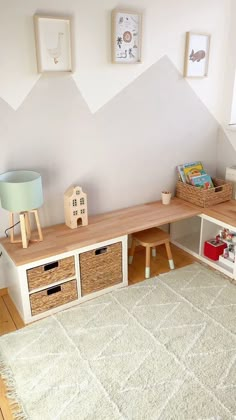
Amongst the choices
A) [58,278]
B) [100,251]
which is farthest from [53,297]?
[100,251]

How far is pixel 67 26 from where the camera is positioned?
2131mm

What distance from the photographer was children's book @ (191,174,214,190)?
2929 mm

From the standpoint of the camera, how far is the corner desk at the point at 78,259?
2.09 metres

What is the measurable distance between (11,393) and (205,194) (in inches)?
73.6

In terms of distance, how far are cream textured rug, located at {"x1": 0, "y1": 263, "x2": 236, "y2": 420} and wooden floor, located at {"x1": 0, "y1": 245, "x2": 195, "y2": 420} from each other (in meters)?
0.06

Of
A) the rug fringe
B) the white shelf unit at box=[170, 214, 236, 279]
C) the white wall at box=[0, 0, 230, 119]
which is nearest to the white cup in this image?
the white shelf unit at box=[170, 214, 236, 279]

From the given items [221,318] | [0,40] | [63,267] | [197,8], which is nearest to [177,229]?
[221,318]

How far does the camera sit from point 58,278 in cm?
218

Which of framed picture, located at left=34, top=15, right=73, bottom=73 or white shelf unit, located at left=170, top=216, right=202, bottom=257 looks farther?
white shelf unit, located at left=170, top=216, right=202, bottom=257

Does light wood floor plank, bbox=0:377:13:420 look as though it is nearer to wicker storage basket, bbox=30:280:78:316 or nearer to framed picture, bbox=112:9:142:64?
wicker storage basket, bbox=30:280:78:316

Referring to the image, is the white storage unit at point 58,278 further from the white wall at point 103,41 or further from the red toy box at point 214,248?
the white wall at point 103,41

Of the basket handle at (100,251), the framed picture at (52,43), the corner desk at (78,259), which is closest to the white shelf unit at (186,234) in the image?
the corner desk at (78,259)

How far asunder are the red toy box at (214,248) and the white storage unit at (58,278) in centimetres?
74

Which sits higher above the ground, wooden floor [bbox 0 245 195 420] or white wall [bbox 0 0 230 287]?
white wall [bbox 0 0 230 287]
